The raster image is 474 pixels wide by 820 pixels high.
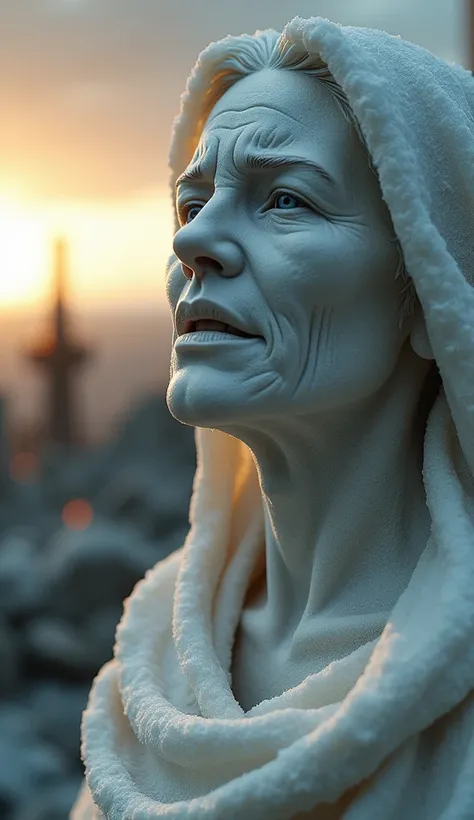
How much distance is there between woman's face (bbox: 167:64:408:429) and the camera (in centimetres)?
96

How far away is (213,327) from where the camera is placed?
99cm

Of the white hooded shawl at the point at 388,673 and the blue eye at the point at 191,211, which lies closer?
the white hooded shawl at the point at 388,673

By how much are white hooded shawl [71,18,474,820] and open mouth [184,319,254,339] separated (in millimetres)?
165

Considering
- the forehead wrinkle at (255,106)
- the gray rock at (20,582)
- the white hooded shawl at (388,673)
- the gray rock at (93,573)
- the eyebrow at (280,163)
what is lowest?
the gray rock at (20,582)

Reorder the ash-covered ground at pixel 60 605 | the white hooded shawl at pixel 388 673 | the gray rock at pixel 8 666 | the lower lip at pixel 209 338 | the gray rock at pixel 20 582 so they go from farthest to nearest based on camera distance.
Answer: the gray rock at pixel 20 582
the gray rock at pixel 8 666
the ash-covered ground at pixel 60 605
the lower lip at pixel 209 338
the white hooded shawl at pixel 388 673

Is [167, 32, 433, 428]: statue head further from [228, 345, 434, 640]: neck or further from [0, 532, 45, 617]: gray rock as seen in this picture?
[0, 532, 45, 617]: gray rock

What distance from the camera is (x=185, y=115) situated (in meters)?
1.17

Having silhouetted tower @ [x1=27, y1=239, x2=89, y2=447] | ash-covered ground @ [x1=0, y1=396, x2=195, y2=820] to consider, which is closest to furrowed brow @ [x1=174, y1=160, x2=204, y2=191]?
ash-covered ground @ [x1=0, y1=396, x2=195, y2=820]

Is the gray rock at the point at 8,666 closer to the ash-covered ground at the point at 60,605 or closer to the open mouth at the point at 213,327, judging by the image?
the ash-covered ground at the point at 60,605

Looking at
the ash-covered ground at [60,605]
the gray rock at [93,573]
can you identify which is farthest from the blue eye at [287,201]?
the gray rock at [93,573]

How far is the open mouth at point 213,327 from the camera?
3.21 ft

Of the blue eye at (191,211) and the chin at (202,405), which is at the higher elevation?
the blue eye at (191,211)

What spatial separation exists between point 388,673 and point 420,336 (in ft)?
1.07

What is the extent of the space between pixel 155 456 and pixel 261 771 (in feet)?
18.5
